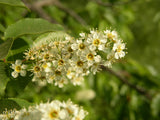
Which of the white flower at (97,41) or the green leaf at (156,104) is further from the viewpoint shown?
the green leaf at (156,104)

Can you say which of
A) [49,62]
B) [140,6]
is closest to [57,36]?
[49,62]

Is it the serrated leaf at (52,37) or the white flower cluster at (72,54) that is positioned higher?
the serrated leaf at (52,37)

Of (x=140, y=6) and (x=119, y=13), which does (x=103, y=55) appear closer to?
(x=119, y=13)

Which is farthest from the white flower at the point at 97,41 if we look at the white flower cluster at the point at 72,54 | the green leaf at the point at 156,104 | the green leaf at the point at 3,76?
the green leaf at the point at 156,104

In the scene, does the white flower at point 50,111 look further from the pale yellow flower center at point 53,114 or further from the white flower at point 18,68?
the white flower at point 18,68

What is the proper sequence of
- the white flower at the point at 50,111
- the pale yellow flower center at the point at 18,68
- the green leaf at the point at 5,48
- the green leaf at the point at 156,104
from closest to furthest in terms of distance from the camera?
the white flower at the point at 50,111 < the green leaf at the point at 5,48 < the pale yellow flower center at the point at 18,68 < the green leaf at the point at 156,104

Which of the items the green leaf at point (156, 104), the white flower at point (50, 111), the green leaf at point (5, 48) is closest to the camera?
the white flower at point (50, 111)

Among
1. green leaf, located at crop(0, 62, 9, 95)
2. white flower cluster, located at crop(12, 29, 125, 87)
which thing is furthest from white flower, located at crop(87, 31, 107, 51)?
green leaf, located at crop(0, 62, 9, 95)

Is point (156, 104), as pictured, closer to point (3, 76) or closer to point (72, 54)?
point (72, 54)

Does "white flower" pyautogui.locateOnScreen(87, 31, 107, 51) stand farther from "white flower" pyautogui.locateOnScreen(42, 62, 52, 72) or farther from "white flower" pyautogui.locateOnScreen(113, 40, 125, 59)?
"white flower" pyautogui.locateOnScreen(42, 62, 52, 72)
